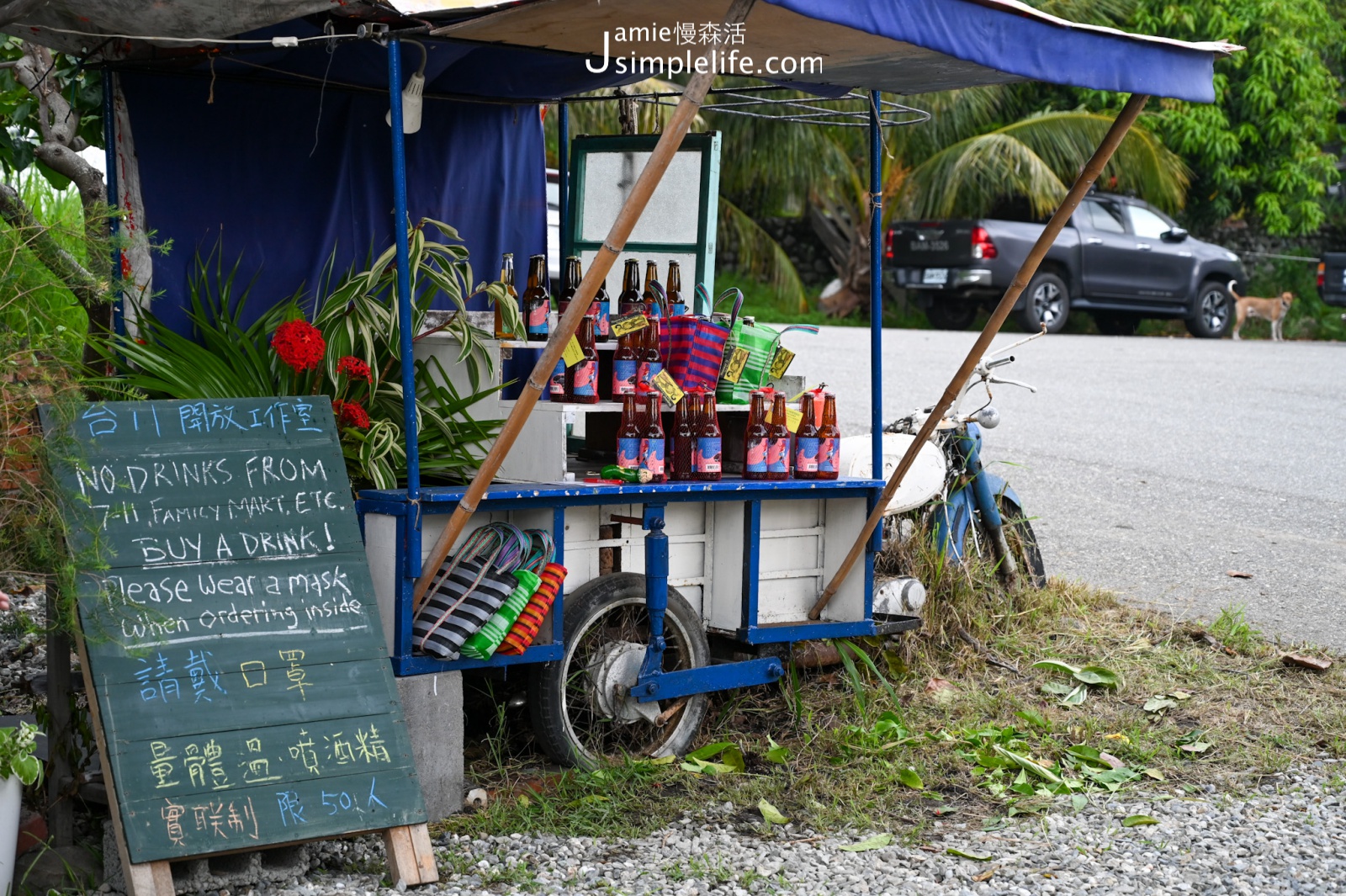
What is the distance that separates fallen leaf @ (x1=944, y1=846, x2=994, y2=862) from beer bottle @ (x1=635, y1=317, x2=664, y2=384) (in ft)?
5.29

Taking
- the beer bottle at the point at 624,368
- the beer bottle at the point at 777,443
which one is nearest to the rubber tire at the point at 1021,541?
the beer bottle at the point at 777,443

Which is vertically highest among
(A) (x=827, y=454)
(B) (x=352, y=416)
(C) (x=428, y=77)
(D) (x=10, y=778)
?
(C) (x=428, y=77)

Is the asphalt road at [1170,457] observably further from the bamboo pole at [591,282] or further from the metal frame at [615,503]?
the bamboo pole at [591,282]

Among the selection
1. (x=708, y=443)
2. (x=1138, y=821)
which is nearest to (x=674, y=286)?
(x=708, y=443)

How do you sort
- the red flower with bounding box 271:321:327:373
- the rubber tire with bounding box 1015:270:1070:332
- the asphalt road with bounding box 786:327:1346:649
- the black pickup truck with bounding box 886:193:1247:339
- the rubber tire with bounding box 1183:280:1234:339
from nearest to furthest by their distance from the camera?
the red flower with bounding box 271:321:327:373 → the asphalt road with bounding box 786:327:1346:649 → the black pickup truck with bounding box 886:193:1247:339 → the rubber tire with bounding box 1015:270:1070:332 → the rubber tire with bounding box 1183:280:1234:339

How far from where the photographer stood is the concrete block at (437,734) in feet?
12.4

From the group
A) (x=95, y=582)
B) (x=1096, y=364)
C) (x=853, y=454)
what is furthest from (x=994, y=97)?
(x=95, y=582)

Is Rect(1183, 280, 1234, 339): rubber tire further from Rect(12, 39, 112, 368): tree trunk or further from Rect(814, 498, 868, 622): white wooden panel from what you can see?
Rect(12, 39, 112, 368): tree trunk

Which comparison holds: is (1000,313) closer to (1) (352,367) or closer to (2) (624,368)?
(2) (624,368)

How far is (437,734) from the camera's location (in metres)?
3.82

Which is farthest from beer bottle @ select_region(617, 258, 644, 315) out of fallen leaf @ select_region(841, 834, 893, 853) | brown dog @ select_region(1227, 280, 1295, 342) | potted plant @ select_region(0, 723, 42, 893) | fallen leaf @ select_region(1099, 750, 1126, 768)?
brown dog @ select_region(1227, 280, 1295, 342)

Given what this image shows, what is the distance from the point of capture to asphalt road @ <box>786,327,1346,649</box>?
669cm

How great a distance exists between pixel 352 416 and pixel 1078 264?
12.6 metres

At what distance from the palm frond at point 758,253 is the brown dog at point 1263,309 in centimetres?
516
